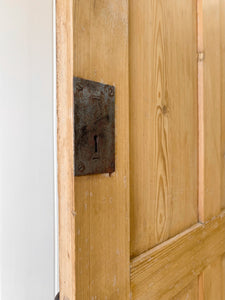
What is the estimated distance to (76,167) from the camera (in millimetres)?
298

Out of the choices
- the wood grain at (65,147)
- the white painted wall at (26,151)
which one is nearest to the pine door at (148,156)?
the wood grain at (65,147)

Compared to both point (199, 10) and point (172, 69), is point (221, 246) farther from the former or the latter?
point (199, 10)

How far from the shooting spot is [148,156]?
44 centimetres

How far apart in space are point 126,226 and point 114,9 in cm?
33

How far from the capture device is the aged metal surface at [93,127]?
30cm

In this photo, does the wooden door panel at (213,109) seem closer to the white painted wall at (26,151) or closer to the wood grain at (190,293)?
the wood grain at (190,293)

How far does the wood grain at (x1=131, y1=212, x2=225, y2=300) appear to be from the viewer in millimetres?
414

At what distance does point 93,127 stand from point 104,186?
86 mm

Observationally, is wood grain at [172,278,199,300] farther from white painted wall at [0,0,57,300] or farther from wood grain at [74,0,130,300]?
white painted wall at [0,0,57,300]

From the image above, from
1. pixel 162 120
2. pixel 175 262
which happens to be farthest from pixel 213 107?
pixel 175 262

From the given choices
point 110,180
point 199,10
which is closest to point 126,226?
point 110,180

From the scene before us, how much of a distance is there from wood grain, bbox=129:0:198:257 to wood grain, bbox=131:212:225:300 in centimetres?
2

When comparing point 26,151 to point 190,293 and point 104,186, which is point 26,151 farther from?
point 190,293

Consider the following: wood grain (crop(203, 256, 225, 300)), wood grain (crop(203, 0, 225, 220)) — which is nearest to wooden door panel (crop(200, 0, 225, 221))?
wood grain (crop(203, 0, 225, 220))
